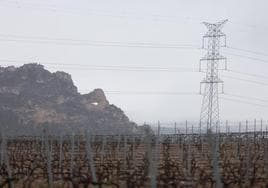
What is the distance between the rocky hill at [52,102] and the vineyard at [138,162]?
1731 inches

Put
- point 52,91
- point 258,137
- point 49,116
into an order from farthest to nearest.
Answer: point 52,91
point 49,116
point 258,137

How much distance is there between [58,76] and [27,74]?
581cm

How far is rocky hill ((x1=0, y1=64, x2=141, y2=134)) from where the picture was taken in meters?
75.7

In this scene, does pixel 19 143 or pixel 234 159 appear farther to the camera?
pixel 19 143

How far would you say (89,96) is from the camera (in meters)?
88.6

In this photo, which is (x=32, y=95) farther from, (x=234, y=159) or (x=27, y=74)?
(x=234, y=159)

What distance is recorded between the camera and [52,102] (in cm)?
8312

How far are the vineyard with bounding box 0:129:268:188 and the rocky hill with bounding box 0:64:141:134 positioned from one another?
144ft

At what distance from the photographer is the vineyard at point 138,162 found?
11716 millimetres

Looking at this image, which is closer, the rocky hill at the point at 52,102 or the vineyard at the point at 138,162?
the vineyard at the point at 138,162

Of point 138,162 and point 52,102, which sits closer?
point 138,162

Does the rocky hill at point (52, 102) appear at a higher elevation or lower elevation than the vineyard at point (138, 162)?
higher

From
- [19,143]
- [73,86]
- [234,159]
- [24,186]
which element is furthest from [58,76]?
[24,186]

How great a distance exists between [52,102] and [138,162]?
203ft
